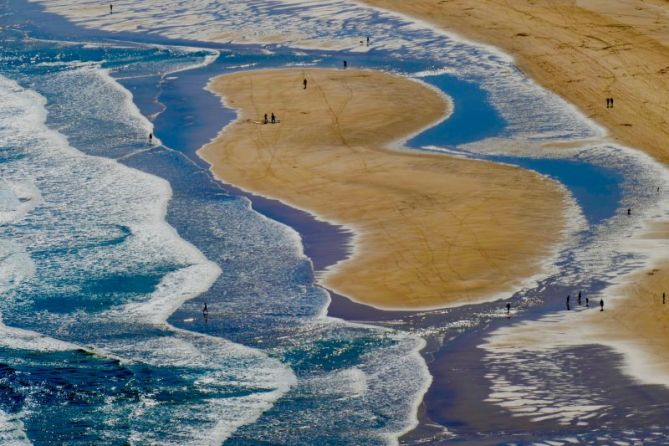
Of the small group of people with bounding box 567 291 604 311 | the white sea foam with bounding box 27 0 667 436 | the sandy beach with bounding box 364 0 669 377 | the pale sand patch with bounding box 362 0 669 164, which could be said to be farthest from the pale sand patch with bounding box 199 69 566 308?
the pale sand patch with bounding box 362 0 669 164

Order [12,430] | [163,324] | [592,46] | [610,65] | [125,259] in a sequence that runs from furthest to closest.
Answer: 1. [592,46]
2. [610,65]
3. [125,259]
4. [163,324]
5. [12,430]

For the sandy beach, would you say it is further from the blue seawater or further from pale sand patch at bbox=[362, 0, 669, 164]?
the blue seawater

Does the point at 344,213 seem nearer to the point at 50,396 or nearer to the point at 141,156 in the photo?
the point at 141,156

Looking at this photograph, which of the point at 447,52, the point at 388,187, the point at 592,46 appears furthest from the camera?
the point at 447,52

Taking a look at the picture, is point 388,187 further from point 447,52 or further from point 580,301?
point 447,52

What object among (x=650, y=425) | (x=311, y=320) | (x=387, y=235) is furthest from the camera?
(x=387, y=235)

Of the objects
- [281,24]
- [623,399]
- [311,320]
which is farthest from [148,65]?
[623,399]

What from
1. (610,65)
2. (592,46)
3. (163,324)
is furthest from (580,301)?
(592,46)
